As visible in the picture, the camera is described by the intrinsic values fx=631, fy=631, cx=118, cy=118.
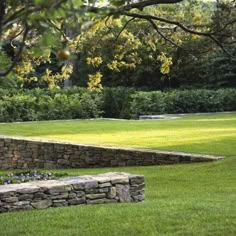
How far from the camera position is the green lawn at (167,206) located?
6.82 meters

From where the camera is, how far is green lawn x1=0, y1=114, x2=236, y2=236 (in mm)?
6824

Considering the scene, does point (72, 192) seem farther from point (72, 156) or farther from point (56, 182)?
point (72, 156)

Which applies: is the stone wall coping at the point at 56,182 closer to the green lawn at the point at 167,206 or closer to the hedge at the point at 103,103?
the green lawn at the point at 167,206

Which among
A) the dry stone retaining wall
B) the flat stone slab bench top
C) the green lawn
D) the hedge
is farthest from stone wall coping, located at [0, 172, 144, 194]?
the hedge

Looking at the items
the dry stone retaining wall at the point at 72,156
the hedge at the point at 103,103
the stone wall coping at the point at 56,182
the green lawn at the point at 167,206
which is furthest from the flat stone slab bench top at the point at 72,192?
the hedge at the point at 103,103

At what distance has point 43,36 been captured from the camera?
2539mm

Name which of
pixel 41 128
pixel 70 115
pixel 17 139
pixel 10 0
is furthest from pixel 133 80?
pixel 10 0

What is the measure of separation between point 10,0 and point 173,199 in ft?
21.7

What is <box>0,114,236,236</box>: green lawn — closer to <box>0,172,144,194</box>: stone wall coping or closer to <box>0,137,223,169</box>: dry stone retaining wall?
<box>0,172,144,194</box>: stone wall coping

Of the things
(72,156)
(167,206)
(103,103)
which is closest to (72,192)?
(167,206)

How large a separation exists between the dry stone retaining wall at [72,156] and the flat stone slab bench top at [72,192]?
5157mm

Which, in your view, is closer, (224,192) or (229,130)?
(224,192)

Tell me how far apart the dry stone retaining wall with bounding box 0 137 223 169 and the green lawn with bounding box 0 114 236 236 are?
618 mm

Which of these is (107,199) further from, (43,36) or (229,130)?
(229,130)
